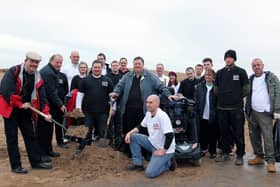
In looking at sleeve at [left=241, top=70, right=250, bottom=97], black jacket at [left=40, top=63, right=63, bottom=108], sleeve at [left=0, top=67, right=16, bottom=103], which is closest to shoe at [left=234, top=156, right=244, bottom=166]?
sleeve at [left=241, top=70, right=250, bottom=97]

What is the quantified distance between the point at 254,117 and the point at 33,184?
4.30 meters

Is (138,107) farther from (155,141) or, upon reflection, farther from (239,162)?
(239,162)

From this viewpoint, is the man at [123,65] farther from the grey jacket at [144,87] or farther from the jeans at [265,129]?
the jeans at [265,129]

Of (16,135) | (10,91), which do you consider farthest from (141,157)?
(10,91)

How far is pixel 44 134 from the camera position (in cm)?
733

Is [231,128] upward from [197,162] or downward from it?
upward

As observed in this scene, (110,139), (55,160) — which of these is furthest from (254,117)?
(55,160)

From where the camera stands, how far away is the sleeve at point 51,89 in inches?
284

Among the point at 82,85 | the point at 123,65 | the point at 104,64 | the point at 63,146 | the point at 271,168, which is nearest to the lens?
the point at 271,168

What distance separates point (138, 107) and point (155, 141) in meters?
1.02

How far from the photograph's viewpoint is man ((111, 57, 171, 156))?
23.8 feet

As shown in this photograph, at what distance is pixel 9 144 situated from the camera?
6.25 metres

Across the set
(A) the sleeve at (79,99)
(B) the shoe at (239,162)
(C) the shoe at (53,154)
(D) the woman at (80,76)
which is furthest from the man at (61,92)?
(B) the shoe at (239,162)

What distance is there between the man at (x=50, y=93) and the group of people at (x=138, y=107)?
2 cm
